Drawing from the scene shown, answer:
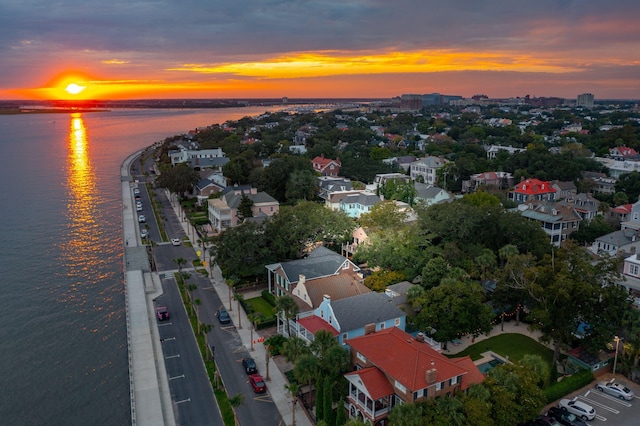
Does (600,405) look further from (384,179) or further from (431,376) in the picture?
(384,179)

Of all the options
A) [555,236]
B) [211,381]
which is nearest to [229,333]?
[211,381]

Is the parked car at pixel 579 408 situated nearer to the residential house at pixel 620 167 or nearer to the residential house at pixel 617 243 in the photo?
the residential house at pixel 617 243

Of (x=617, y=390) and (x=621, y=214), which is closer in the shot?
(x=617, y=390)

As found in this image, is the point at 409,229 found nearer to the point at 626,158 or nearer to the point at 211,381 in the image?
the point at 211,381

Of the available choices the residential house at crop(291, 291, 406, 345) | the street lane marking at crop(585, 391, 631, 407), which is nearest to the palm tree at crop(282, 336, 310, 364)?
the residential house at crop(291, 291, 406, 345)

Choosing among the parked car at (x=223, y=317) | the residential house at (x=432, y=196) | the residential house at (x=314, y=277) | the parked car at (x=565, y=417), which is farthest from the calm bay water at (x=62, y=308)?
the residential house at (x=432, y=196)

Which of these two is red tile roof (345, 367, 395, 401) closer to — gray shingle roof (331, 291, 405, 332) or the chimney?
the chimney

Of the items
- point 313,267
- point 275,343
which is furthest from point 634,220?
point 275,343
